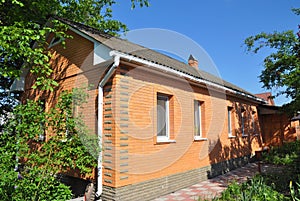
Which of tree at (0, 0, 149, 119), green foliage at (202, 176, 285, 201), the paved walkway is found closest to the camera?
green foliage at (202, 176, 285, 201)

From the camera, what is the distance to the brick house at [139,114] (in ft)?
20.3

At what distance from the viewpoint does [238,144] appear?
40.9 ft

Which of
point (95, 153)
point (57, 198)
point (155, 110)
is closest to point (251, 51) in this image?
point (155, 110)

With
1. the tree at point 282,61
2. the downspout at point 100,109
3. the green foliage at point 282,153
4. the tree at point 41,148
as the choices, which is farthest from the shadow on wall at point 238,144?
the tree at point 41,148

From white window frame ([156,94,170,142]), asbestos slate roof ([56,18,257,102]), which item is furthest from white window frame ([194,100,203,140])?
white window frame ([156,94,170,142])

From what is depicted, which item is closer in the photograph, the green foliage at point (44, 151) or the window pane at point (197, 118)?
the green foliage at point (44, 151)

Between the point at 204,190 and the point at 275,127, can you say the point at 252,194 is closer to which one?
the point at 204,190

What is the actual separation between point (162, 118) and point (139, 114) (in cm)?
132

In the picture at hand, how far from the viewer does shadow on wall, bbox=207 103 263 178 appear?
33.7ft

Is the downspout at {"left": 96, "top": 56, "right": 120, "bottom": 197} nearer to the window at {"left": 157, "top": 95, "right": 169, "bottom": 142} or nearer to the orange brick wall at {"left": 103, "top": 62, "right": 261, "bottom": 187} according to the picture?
the orange brick wall at {"left": 103, "top": 62, "right": 261, "bottom": 187}

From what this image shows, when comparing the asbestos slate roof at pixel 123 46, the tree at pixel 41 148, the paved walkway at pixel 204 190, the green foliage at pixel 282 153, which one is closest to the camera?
the tree at pixel 41 148

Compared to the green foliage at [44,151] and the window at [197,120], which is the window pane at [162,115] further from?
the green foliage at [44,151]

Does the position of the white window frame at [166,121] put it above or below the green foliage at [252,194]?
above

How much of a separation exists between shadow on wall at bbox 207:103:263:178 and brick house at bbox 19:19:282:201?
91 mm
